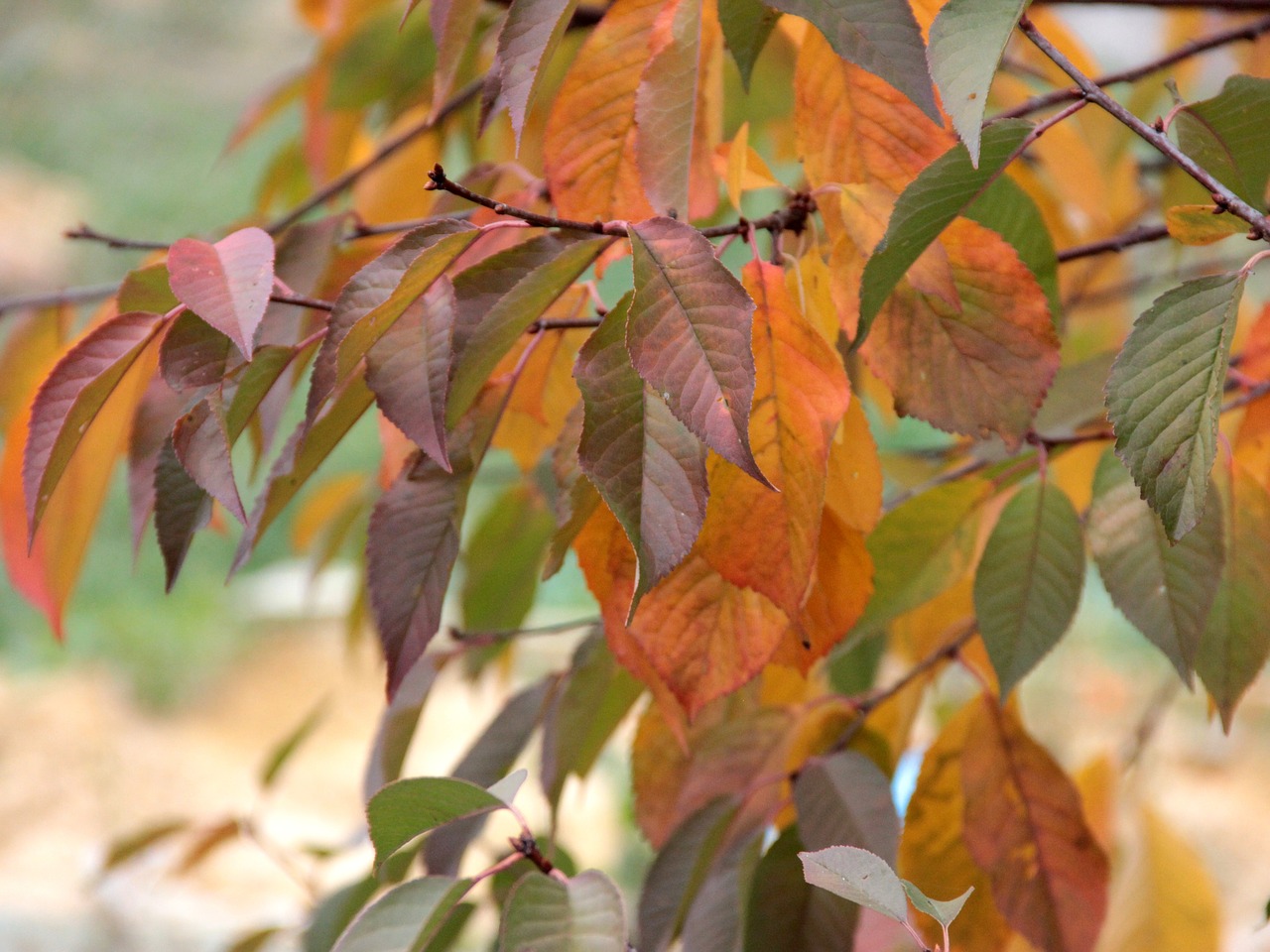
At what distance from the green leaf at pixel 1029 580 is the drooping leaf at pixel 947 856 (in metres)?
A: 0.08

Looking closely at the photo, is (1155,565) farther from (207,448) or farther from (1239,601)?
(207,448)

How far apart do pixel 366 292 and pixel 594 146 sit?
9cm

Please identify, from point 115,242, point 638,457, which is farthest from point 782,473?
point 115,242

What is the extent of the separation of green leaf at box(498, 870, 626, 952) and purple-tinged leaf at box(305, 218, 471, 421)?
0.12m

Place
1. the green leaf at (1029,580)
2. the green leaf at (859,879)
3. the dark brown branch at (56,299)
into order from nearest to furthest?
the green leaf at (859,879) → the green leaf at (1029,580) → the dark brown branch at (56,299)

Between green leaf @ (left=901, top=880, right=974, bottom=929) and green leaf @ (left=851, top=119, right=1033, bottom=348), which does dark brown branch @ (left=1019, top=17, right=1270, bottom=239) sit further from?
green leaf @ (left=901, top=880, right=974, bottom=929)

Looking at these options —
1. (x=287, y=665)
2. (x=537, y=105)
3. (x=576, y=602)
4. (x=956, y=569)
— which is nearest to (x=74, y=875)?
(x=287, y=665)

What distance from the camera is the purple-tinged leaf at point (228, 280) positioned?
26cm

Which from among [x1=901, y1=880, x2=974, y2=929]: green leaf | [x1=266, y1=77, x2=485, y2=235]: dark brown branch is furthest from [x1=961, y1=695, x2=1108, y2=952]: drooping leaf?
[x1=266, y1=77, x2=485, y2=235]: dark brown branch

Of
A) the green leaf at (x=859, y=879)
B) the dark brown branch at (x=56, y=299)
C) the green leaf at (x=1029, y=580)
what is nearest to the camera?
the green leaf at (x=859, y=879)

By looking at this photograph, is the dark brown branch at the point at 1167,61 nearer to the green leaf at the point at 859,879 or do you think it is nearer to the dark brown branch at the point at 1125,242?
the dark brown branch at the point at 1125,242

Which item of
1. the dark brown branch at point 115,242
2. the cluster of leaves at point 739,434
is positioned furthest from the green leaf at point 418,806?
the dark brown branch at point 115,242

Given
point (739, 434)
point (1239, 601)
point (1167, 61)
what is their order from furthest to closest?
point (1167, 61), point (1239, 601), point (739, 434)

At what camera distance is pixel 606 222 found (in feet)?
1.03
